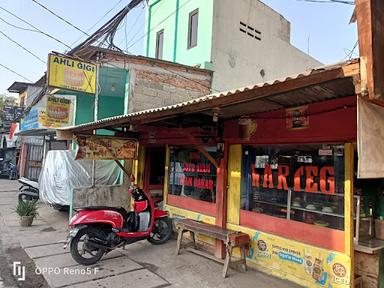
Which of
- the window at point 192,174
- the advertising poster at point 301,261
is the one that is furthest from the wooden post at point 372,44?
the window at point 192,174

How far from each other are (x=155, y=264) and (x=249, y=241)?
5.82 feet

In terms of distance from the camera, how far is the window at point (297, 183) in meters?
4.52

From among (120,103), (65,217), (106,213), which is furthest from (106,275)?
(120,103)

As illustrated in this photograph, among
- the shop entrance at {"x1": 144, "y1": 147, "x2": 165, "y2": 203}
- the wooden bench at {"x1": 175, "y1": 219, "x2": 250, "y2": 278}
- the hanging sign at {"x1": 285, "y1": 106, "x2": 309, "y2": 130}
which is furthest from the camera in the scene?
the shop entrance at {"x1": 144, "y1": 147, "x2": 165, "y2": 203}

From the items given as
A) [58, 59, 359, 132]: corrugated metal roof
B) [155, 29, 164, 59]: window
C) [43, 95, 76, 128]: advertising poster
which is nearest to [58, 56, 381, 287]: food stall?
[58, 59, 359, 132]: corrugated metal roof

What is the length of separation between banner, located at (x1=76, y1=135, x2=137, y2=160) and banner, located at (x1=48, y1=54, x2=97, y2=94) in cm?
200

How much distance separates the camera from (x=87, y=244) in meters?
5.52

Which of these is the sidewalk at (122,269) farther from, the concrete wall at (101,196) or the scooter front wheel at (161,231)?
the concrete wall at (101,196)

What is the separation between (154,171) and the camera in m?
9.25

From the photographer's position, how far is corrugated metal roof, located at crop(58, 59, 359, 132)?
8.41 ft

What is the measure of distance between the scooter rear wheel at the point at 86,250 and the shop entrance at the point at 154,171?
10.8 feet

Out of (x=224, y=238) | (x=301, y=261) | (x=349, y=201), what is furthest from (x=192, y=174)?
(x=349, y=201)

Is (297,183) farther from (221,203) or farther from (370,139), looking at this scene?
(370,139)

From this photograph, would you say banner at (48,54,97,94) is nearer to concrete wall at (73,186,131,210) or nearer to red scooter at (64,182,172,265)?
concrete wall at (73,186,131,210)
